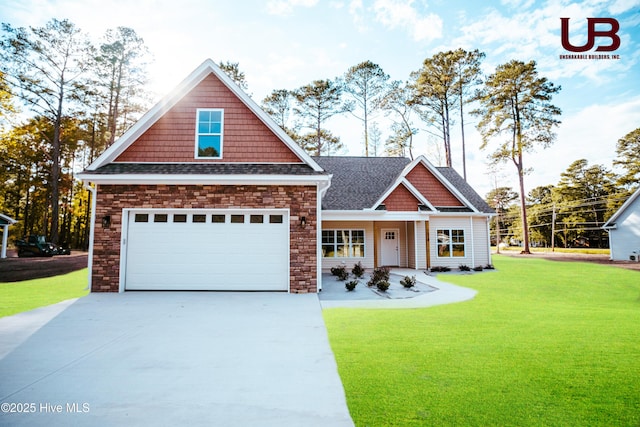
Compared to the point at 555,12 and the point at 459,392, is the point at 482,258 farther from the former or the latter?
the point at 459,392

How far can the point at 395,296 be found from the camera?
342 inches

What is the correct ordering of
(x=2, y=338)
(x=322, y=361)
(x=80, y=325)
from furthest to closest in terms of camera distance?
1. (x=80, y=325)
2. (x=2, y=338)
3. (x=322, y=361)

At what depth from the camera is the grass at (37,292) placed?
23.6 feet

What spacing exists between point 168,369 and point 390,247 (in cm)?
1450

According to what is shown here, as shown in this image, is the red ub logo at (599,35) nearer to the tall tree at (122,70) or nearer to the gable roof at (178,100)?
the gable roof at (178,100)

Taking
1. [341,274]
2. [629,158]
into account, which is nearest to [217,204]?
[341,274]

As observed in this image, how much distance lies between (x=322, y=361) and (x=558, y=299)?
304 inches

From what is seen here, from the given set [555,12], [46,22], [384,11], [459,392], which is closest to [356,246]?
[384,11]

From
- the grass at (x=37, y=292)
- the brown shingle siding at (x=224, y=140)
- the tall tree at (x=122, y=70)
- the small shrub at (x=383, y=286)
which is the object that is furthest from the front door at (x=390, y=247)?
the tall tree at (x=122, y=70)

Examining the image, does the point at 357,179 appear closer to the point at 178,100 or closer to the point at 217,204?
the point at 217,204

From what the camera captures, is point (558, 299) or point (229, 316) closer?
point (229, 316)

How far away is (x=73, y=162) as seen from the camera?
113ft

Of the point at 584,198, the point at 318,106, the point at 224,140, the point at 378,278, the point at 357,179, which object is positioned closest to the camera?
the point at 224,140

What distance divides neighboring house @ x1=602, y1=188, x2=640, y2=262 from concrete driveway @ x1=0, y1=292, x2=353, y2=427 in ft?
79.4
